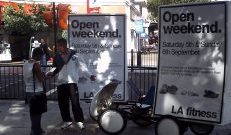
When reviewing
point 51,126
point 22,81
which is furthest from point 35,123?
point 22,81

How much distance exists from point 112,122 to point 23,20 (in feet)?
85.6

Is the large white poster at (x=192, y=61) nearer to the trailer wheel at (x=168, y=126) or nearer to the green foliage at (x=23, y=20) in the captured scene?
the trailer wheel at (x=168, y=126)

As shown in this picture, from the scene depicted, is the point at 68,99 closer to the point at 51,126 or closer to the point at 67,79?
the point at 67,79

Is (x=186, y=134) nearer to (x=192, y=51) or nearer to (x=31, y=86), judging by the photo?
(x=192, y=51)

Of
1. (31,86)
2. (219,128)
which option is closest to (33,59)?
(31,86)

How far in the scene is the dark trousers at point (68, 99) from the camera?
9.39 metres

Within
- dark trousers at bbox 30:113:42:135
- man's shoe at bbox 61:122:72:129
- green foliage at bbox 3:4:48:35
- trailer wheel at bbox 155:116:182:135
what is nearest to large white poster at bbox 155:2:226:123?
trailer wheel at bbox 155:116:182:135

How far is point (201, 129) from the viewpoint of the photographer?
8.82 meters

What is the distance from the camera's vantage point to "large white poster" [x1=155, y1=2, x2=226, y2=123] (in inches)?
308

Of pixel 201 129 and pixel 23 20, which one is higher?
pixel 23 20

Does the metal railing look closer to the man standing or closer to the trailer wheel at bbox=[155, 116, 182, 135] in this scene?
the man standing

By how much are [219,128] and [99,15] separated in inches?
132

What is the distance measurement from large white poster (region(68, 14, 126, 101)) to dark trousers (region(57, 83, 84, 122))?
1.42 metres

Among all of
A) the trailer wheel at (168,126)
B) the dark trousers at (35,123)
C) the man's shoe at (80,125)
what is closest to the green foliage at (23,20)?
the man's shoe at (80,125)
